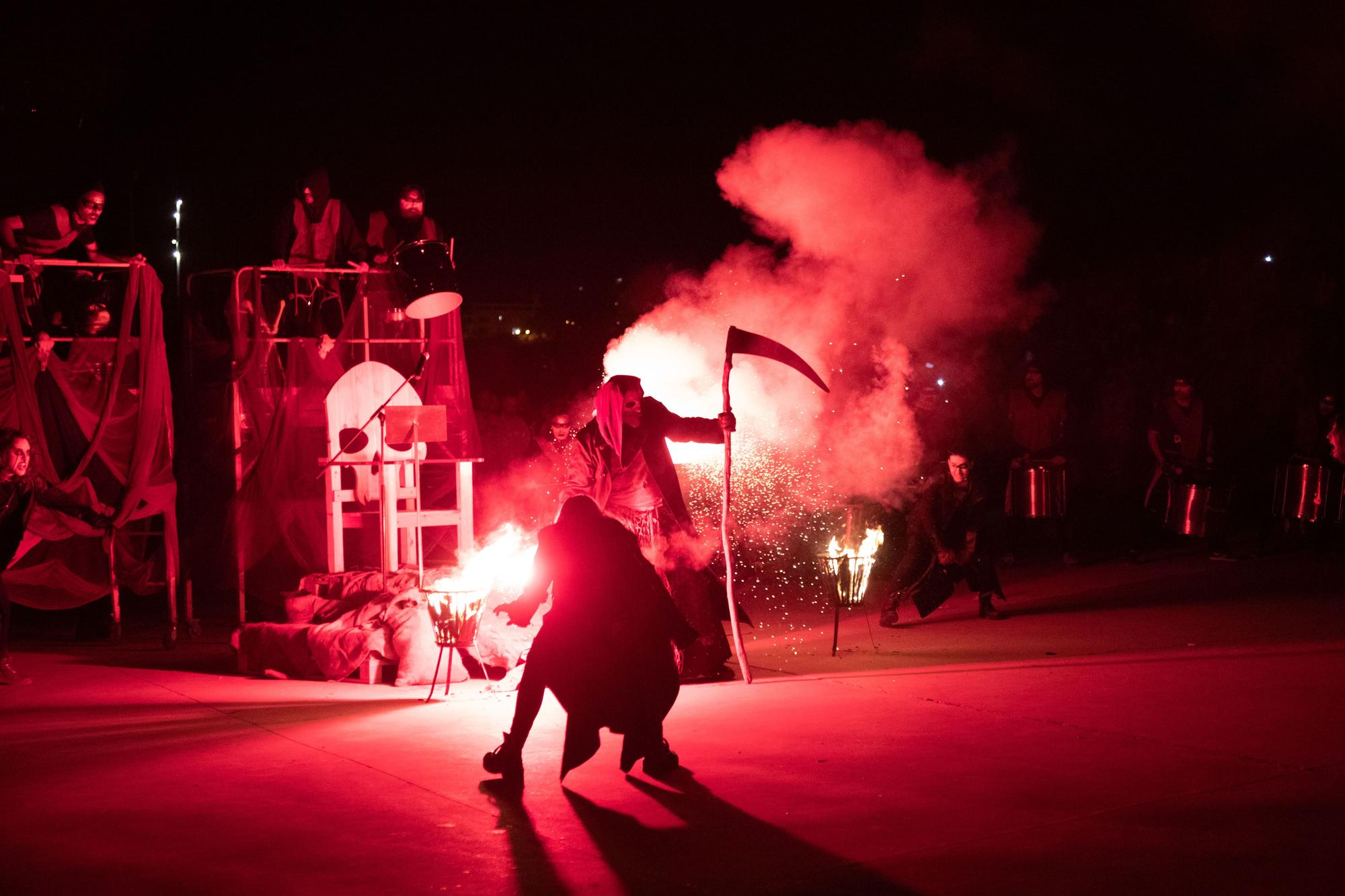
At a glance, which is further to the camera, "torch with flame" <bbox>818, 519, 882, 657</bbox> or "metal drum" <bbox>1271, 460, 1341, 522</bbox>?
"metal drum" <bbox>1271, 460, 1341, 522</bbox>

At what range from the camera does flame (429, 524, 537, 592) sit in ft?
25.3

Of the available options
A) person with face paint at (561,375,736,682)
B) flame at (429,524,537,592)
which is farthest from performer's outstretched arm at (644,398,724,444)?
flame at (429,524,537,592)

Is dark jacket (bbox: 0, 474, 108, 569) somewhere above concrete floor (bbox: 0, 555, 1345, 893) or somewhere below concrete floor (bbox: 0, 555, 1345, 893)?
above

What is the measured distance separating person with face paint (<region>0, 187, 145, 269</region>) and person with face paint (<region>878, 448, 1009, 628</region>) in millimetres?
6471

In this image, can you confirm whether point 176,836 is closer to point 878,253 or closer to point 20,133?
point 878,253

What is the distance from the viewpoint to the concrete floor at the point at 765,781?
14.7 ft

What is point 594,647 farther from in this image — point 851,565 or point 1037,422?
point 1037,422

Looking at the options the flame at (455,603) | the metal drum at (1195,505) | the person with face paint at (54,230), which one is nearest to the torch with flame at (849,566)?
the flame at (455,603)

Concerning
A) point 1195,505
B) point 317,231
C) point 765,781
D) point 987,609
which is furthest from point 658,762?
point 1195,505

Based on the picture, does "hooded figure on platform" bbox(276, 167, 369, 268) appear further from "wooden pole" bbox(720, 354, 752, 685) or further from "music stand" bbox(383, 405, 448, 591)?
"wooden pole" bbox(720, 354, 752, 685)

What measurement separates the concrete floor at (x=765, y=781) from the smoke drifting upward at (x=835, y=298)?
241 centimetres

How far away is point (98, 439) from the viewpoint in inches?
384

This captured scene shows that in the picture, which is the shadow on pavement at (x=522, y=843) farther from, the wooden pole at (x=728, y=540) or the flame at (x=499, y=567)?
the wooden pole at (x=728, y=540)

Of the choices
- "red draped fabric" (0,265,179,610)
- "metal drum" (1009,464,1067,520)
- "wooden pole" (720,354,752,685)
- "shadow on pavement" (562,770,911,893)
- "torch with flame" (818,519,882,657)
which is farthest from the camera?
"metal drum" (1009,464,1067,520)
